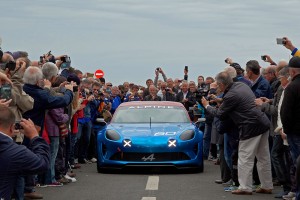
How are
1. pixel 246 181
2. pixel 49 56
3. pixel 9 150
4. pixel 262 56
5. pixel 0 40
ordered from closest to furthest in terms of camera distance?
pixel 9 150 → pixel 0 40 → pixel 246 181 → pixel 49 56 → pixel 262 56

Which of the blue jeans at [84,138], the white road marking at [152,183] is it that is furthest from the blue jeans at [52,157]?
the blue jeans at [84,138]

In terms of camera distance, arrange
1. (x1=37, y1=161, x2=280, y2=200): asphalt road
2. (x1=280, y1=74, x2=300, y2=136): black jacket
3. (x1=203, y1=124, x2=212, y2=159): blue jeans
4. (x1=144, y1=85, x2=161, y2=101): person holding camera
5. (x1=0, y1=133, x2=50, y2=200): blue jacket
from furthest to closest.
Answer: (x1=144, y1=85, x2=161, y2=101): person holding camera → (x1=203, y1=124, x2=212, y2=159): blue jeans → (x1=37, y1=161, x2=280, y2=200): asphalt road → (x1=280, y1=74, x2=300, y2=136): black jacket → (x1=0, y1=133, x2=50, y2=200): blue jacket

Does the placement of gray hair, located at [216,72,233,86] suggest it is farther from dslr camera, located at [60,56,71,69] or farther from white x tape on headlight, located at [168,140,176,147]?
dslr camera, located at [60,56,71,69]

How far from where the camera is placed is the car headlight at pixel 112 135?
15.8 m

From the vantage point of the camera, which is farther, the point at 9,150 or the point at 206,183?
the point at 206,183

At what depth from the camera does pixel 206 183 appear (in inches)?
547

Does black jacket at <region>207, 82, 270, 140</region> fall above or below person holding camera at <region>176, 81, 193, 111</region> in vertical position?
above

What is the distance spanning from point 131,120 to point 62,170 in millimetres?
3286

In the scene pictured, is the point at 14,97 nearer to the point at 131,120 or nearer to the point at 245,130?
the point at 245,130

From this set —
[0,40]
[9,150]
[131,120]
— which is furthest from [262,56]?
[9,150]

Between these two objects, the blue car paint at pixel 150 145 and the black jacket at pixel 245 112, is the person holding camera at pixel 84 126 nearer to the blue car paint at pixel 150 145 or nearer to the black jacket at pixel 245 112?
the blue car paint at pixel 150 145

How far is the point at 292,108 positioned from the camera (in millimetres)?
10547

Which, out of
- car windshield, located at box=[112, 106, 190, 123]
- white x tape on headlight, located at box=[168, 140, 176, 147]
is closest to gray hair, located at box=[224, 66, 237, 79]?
white x tape on headlight, located at box=[168, 140, 176, 147]

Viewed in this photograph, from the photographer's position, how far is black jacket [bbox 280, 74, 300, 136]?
10516mm
